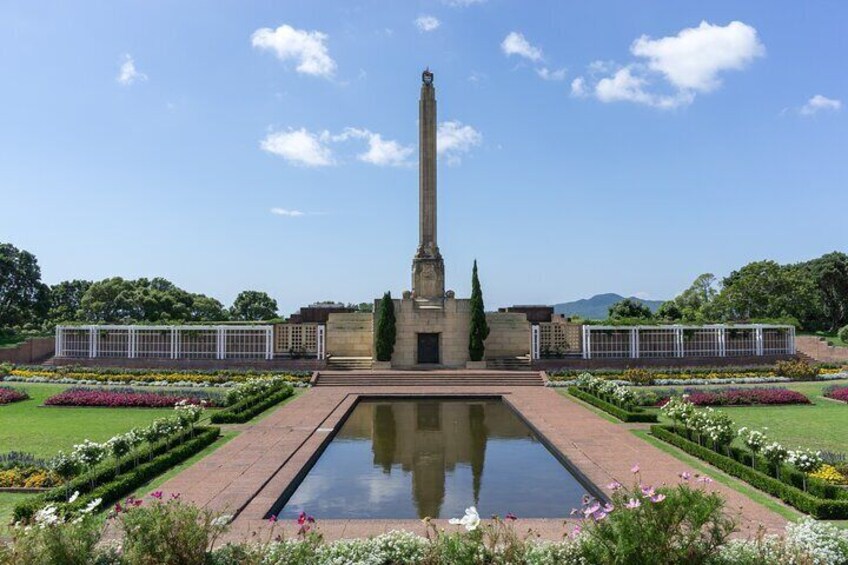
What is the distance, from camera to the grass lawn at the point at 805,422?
40.5 feet

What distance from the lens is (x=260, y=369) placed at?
2525 centimetres

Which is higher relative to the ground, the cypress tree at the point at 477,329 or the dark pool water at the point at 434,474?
the cypress tree at the point at 477,329

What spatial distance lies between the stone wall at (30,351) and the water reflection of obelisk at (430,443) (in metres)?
20.6

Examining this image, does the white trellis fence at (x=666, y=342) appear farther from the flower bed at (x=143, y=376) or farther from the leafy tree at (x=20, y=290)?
the leafy tree at (x=20, y=290)

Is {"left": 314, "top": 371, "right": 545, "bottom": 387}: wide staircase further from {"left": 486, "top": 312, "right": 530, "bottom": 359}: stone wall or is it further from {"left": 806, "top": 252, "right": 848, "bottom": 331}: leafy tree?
{"left": 806, "top": 252, "right": 848, "bottom": 331}: leafy tree

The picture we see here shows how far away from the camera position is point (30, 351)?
98.3 feet

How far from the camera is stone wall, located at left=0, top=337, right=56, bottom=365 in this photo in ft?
93.9

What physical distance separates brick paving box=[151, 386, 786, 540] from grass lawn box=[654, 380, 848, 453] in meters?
3.10

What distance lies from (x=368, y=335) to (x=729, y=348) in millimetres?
16323

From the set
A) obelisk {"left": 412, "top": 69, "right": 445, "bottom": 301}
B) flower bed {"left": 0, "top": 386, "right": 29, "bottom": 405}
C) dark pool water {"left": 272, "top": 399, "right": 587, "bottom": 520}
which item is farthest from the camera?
obelisk {"left": 412, "top": 69, "right": 445, "bottom": 301}

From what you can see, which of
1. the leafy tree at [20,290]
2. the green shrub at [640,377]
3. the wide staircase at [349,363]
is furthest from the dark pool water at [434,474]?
the leafy tree at [20,290]

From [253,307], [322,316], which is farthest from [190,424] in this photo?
[253,307]

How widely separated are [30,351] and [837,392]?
33.8 metres

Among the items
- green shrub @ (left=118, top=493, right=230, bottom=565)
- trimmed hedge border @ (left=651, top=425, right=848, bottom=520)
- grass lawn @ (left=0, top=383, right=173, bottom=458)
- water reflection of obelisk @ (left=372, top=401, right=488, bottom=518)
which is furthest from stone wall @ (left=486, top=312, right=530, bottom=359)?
green shrub @ (left=118, top=493, right=230, bottom=565)
